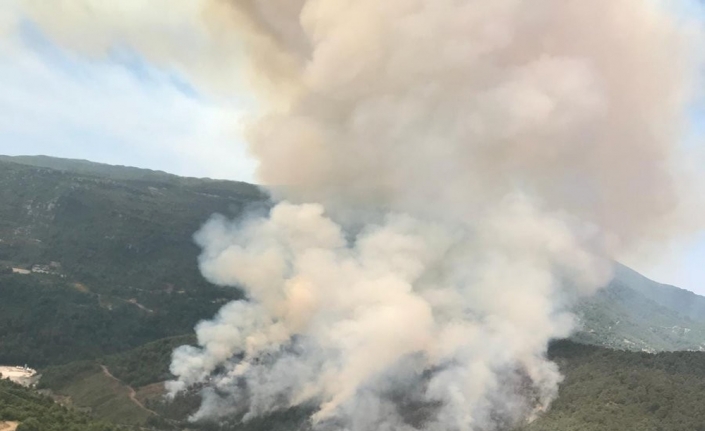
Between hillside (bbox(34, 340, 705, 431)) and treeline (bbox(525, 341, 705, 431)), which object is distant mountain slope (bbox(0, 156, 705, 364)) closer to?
hillside (bbox(34, 340, 705, 431))

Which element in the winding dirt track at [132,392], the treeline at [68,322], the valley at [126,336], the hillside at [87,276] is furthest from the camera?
the hillside at [87,276]

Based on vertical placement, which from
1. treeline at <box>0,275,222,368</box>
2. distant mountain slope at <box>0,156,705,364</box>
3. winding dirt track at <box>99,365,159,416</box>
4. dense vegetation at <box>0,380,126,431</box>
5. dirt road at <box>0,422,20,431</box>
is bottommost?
dirt road at <box>0,422,20,431</box>

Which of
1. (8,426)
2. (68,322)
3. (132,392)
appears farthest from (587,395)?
(68,322)

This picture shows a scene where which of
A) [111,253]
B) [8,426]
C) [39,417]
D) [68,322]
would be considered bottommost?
[8,426]

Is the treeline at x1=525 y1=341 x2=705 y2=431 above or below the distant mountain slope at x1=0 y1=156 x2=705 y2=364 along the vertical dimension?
below

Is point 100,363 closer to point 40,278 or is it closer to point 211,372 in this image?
point 211,372

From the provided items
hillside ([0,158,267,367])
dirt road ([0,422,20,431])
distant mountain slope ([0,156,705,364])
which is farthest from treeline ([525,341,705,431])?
hillside ([0,158,267,367])

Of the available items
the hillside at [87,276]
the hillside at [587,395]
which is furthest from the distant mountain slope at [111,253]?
the hillside at [587,395]

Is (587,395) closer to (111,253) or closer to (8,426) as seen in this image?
(8,426)

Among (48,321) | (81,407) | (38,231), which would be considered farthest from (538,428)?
(38,231)

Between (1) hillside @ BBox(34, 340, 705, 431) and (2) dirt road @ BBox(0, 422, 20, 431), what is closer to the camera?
(2) dirt road @ BBox(0, 422, 20, 431)

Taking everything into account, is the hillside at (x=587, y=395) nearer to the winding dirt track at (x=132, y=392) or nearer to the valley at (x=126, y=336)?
the valley at (x=126, y=336)
